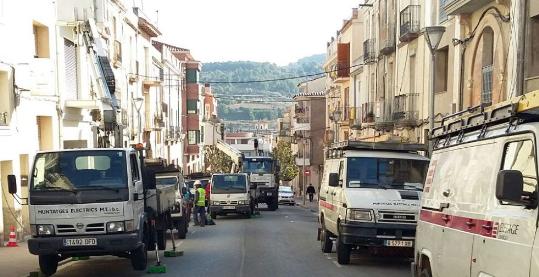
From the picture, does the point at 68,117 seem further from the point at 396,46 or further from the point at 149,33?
the point at 149,33

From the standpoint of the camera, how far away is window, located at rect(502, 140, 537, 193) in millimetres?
4758

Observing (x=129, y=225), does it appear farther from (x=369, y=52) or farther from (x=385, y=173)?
(x=369, y=52)

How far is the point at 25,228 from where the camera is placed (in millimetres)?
17891

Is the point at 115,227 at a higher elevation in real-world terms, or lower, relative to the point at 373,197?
lower

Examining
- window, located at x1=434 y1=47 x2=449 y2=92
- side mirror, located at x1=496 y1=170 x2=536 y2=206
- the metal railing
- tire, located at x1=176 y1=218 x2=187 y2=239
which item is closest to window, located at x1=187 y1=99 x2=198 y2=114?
window, located at x1=434 y1=47 x2=449 y2=92

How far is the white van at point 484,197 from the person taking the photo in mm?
4566

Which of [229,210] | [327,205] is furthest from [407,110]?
[327,205]

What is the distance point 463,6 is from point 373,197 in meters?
8.39

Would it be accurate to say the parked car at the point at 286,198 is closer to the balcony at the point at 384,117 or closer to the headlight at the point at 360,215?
the balcony at the point at 384,117

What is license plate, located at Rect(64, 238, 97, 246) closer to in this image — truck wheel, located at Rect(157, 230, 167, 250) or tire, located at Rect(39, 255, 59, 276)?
tire, located at Rect(39, 255, 59, 276)

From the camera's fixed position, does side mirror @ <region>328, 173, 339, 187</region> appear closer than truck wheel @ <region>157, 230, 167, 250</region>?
Yes

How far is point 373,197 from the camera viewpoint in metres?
12.6

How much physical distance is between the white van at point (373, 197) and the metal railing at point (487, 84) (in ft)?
15.8

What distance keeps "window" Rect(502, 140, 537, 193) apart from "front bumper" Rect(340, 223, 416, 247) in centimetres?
712
